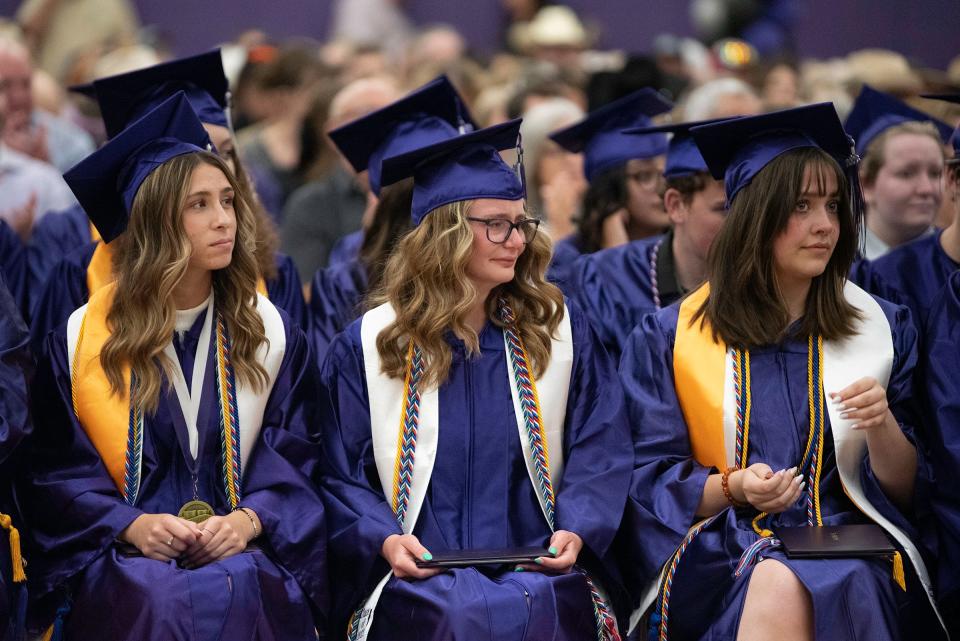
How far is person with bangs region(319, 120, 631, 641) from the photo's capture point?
134 inches

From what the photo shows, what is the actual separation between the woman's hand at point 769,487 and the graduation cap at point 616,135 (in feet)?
6.24

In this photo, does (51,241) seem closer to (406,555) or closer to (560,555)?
(406,555)

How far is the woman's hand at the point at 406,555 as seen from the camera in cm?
321

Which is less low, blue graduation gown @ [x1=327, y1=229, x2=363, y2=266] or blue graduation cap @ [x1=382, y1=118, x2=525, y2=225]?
blue graduation cap @ [x1=382, y1=118, x2=525, y2=225]

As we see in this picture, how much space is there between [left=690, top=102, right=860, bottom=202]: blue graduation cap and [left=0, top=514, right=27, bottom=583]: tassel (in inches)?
81.8

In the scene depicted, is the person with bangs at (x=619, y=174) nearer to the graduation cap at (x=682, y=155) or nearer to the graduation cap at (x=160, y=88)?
the graduation cap at (x=682, y=155)

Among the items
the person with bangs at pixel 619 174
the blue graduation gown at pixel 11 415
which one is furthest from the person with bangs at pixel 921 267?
the blue graduation gown at pixel 11 415

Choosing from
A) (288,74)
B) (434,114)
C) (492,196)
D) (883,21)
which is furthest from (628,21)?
(492,196)

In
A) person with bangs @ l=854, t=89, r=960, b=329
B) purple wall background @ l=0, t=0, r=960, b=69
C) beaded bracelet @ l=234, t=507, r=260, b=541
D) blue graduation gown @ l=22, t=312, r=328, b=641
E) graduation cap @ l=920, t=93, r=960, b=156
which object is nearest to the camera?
blue graduation gown @ l=22, t=312, r=328, b=641

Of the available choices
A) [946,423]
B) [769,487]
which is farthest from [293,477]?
[946,423]

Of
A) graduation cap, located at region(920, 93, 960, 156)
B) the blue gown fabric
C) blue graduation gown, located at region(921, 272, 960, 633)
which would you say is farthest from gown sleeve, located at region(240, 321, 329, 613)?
graduation cap, located at region(920, 93, 960, 156)

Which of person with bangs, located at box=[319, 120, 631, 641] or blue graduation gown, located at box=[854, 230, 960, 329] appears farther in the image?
blue graduation gown, located at box=[854, 230, 960, 329]

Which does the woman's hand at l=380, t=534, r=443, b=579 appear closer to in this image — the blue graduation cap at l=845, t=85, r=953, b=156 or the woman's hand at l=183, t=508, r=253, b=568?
the woman's hand at l=183, t=508, r=253, b=568

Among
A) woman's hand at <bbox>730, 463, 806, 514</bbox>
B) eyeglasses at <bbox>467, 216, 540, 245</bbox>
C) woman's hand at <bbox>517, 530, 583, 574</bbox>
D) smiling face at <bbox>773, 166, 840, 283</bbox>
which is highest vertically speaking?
eyeglasses at <bbox>467, 216, 540, 245</bbox>
